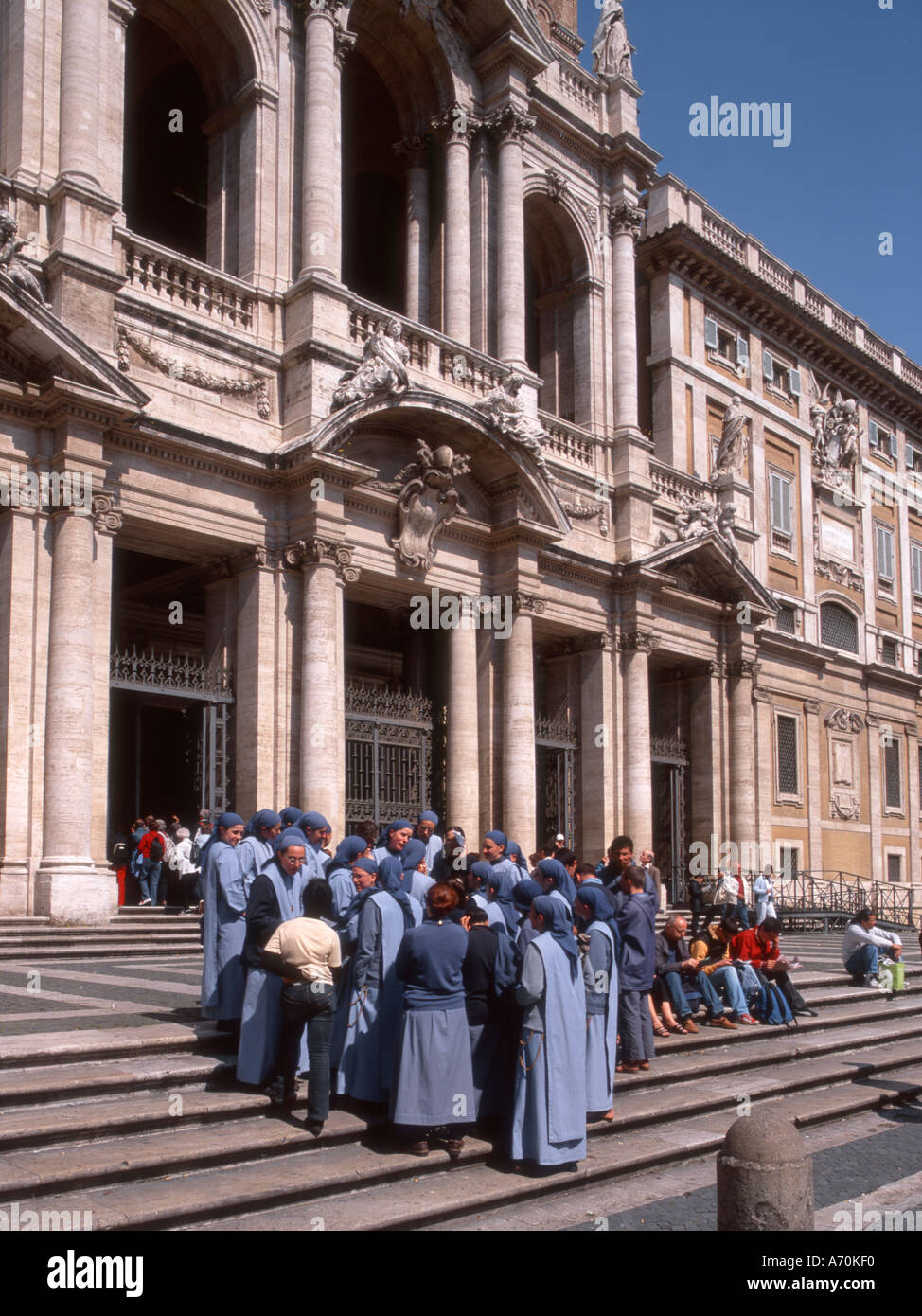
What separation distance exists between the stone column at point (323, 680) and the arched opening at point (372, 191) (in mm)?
8348

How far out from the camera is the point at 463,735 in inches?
829

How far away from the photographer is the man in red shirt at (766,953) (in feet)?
44.0

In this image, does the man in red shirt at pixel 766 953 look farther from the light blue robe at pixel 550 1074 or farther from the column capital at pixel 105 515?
the column capital at pixel 105 515

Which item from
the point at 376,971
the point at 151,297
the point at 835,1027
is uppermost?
the point at 151,297

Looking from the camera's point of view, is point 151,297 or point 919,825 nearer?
point 151,297

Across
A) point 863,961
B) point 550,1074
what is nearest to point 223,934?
point 550,1074

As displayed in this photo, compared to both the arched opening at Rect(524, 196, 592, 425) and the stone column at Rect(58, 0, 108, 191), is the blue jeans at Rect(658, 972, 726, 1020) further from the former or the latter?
the arched opening at Rect(524, 196, 592, 425)

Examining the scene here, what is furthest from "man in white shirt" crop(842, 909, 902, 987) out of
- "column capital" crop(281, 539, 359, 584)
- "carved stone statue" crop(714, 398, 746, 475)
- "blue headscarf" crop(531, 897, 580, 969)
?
"carved stone statue" crop(714, 398, 746, 475)

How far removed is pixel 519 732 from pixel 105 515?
821 centimetres

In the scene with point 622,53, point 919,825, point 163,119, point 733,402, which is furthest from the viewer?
point 919,825

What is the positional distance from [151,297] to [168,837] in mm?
7721
